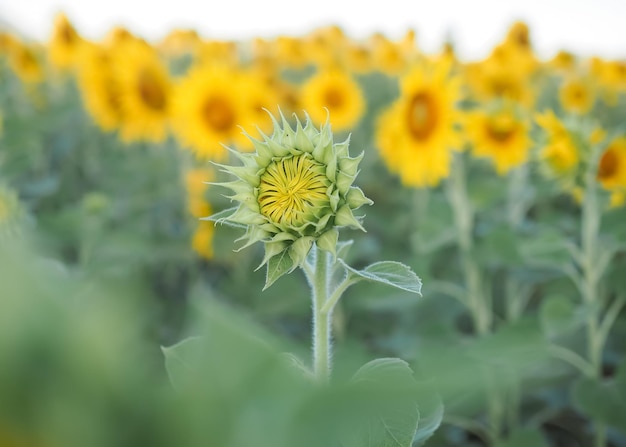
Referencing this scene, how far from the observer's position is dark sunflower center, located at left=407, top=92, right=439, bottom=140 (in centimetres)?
210

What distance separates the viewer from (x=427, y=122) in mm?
2117

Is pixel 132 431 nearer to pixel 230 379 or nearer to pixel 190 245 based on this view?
pixel 230 379

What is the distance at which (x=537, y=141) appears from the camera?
166cm

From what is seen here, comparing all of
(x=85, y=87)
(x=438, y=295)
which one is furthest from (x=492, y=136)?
(x=85, y=87)

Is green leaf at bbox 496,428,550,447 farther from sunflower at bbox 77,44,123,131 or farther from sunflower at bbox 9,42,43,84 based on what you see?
sunflower at bbox 9,42,43,84

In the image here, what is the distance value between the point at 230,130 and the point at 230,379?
2.21 metres

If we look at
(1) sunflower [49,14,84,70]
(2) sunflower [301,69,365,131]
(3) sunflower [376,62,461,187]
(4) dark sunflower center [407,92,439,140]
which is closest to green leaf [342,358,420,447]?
(3) sunflower [376,62,461,187]

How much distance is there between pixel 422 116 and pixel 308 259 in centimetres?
157

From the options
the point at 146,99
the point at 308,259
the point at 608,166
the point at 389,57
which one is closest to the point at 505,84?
the point at 608,166

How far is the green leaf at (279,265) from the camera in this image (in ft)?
1.81

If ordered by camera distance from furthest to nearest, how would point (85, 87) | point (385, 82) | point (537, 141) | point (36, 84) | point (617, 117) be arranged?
point (385, 82), point (36, 84), point (617, 117), point (85, 87), point (537, 141)

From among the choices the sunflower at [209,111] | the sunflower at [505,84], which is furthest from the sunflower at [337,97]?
the sunflower at [209,111]

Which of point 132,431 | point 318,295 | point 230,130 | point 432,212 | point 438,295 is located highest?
point 132,431

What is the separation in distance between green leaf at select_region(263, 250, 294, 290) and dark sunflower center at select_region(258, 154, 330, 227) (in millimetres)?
30
